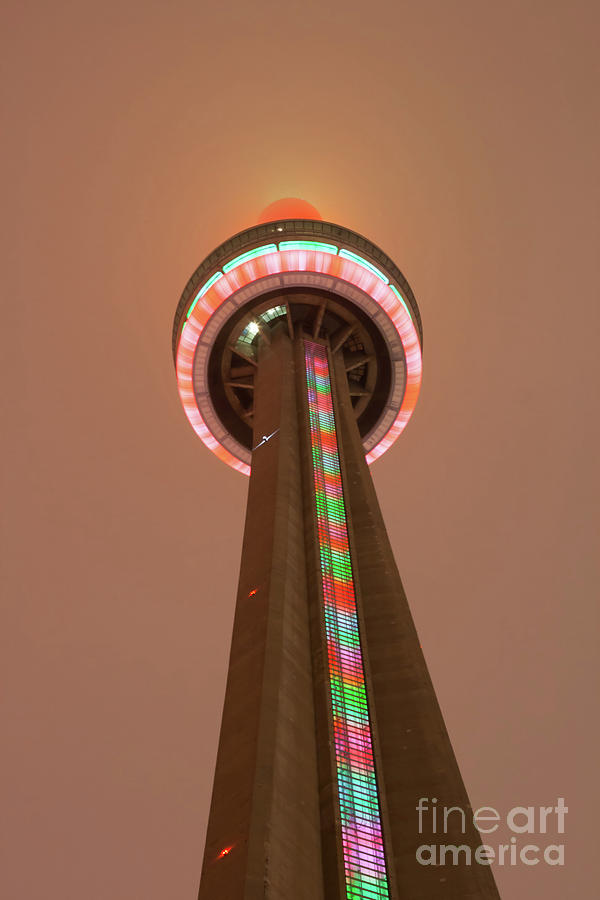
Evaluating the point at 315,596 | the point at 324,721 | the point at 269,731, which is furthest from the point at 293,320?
the point at 269,731

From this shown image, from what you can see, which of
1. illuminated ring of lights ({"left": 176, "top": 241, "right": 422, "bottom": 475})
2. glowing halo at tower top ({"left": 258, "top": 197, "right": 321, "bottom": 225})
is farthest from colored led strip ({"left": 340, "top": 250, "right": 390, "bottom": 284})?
glowing halo at tower top ({"left": 258, "top": 197, "right": 321, "bottom": 225})

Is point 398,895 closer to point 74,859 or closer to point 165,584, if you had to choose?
point 74,859

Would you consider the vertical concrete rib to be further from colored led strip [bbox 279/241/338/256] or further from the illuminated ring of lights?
colored led strip [bbox 279/241/338/256]

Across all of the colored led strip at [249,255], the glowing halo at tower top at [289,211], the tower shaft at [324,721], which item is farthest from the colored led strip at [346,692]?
the glowing halo at tower top at [289,211]

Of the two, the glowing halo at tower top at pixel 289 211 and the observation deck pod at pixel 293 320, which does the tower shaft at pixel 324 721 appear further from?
the glowing halo at tower top at pixel 289 211

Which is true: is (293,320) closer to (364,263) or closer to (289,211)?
(364,263)
